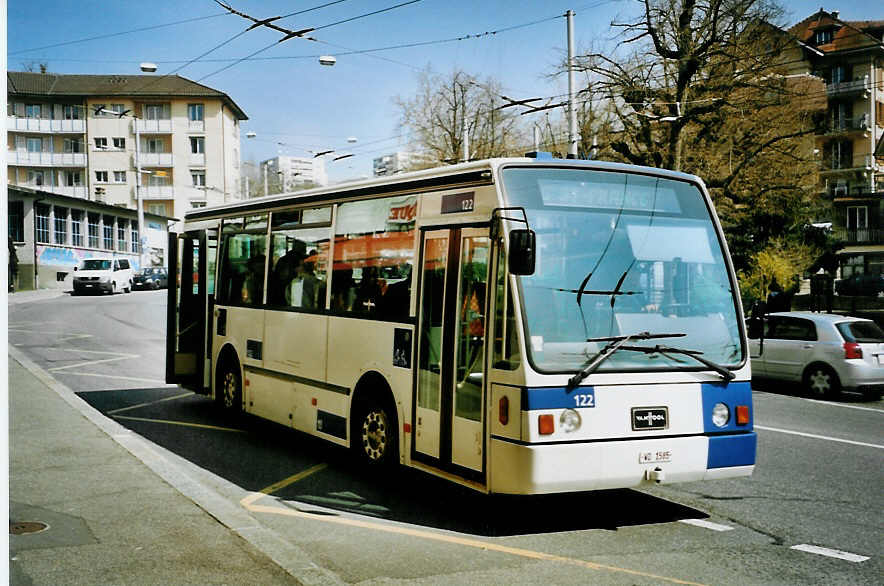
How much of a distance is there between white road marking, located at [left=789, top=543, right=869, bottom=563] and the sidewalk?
3589mm

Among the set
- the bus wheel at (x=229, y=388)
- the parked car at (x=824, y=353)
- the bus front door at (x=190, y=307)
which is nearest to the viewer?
the bus wheel at (x=229, y=388)

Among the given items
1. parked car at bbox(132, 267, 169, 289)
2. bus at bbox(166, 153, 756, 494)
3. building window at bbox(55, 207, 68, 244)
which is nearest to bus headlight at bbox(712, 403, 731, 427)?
bus at bbox(166, 153, 756, 494)

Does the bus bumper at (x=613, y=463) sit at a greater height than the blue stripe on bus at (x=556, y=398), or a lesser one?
lesser

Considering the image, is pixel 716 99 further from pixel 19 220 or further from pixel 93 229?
pixel 93 229

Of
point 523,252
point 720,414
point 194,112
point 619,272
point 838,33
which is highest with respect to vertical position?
point 838,33

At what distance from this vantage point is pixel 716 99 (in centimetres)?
2630

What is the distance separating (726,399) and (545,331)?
1.62 m

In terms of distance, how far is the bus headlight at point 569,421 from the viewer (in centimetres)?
672

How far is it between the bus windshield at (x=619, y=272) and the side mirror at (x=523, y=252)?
284 millimetres

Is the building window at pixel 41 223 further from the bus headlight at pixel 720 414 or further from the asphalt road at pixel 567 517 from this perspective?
the bus headlight at pixel 720 414

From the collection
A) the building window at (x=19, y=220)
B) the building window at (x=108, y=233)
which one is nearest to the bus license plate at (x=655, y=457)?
the building window at (x=19, y=220)

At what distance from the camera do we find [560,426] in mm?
6707

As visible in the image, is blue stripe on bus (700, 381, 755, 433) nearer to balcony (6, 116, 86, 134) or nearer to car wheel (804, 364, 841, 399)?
car wheel (804, 364, 841, 399)

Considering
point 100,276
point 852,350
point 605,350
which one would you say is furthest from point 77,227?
point 605,350
